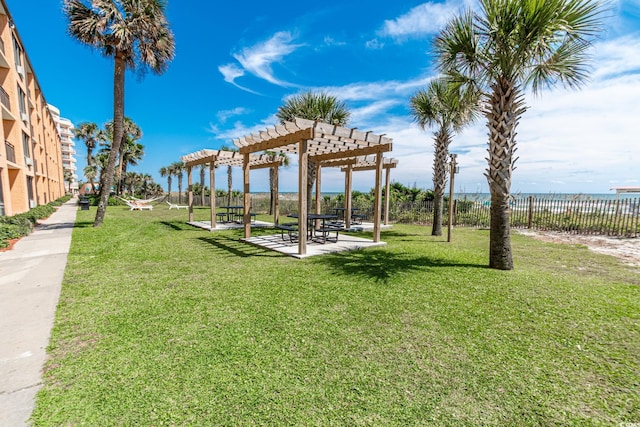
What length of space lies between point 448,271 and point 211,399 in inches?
189

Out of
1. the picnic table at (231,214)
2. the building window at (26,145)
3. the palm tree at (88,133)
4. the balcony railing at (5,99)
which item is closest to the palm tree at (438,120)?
the picnic table at (231,214)

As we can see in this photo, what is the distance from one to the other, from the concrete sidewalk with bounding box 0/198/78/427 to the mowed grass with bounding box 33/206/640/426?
4.4 inches

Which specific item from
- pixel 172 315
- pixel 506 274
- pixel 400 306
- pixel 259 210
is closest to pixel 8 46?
pixel 259 210

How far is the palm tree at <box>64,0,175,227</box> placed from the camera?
9.77 metres

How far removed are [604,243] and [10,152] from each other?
25.4 m

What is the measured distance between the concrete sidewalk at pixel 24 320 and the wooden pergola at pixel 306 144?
4.49m

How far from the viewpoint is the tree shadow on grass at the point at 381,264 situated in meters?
5.39

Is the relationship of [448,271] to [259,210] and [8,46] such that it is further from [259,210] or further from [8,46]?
[8,46]

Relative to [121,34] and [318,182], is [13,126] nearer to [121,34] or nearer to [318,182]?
[121,34]

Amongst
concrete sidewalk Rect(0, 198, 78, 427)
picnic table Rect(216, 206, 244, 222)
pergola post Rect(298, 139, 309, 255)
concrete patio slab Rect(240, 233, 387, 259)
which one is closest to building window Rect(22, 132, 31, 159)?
picnic table Rect(216, 206, 244, 222)

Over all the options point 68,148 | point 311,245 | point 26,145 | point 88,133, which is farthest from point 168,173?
point 311,245

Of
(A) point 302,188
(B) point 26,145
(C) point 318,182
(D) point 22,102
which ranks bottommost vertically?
(A) point 302,188

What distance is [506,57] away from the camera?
200 inches

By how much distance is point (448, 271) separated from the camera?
17.9 feet
